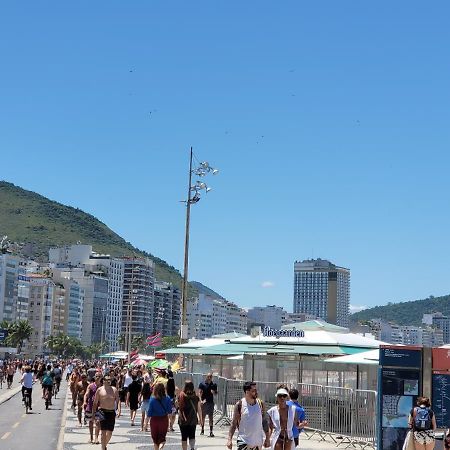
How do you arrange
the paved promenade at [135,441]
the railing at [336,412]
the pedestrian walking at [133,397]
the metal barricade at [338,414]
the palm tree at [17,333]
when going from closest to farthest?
the paved promenade at [135,441] → the railing at [336,412] → the metal barricade at [338,414] → the pedestrian walking at [133,397] → the palm tree at [17,333]

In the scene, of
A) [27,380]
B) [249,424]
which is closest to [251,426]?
[249,424]

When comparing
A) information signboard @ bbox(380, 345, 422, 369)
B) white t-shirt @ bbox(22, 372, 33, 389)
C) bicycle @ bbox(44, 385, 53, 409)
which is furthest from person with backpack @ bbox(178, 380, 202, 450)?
bicycle @ bbox(44, 385, 53, 409)

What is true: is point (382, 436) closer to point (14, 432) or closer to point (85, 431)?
point (85, 431)

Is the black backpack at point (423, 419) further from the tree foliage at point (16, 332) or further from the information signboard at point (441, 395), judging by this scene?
the tree foliage at point (16, 332)

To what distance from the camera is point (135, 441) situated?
19969 millimetres

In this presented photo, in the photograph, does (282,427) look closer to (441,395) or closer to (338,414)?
(441,395)

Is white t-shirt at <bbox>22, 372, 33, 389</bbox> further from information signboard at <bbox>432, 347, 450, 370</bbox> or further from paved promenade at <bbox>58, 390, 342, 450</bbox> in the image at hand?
information signboard at <bbox>432, 347, 450, 370</bbox>

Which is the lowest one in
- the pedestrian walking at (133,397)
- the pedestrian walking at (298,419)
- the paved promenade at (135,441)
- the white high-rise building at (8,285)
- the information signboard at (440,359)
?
the paved promenade at (135,441)

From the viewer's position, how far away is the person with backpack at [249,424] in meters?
12.5

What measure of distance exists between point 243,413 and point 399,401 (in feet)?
18.2

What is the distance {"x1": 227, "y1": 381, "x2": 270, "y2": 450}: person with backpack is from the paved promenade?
20.4 feet

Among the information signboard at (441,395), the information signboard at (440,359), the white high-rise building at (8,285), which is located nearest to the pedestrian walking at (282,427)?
the information signboard at (441,395)

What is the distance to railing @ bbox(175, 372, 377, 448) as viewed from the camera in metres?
20.4

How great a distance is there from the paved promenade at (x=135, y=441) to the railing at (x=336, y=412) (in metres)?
0.59
